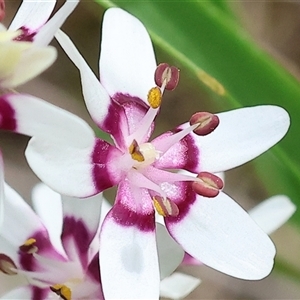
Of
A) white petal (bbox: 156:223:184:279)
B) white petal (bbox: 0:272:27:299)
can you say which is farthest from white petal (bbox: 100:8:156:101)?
white petal (bbox: 0:272:27:299)

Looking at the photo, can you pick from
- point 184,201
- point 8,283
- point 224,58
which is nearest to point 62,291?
point 184,201

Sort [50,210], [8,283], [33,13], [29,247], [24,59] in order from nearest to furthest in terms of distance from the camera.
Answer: [24,59]
[33,13]
[29,247]
[50,210]
[8,283]

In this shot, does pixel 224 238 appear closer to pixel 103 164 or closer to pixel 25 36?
pixel 103 164

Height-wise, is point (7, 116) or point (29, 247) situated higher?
point (7, 116)

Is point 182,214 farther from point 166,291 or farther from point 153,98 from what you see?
point 166,291

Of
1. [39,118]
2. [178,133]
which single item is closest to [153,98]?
[178,133]

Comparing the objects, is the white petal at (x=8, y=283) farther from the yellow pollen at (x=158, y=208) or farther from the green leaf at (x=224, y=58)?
the yellow pollen at (x=158, y=208)

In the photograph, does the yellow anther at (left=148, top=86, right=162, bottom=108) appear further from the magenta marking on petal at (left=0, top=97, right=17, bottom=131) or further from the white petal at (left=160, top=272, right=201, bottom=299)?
the white petal at (left=160, top=272, right=201, bottom=299)

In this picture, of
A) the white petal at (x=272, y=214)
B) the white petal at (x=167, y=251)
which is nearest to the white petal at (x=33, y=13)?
the white petal at (x=167, y=251)
